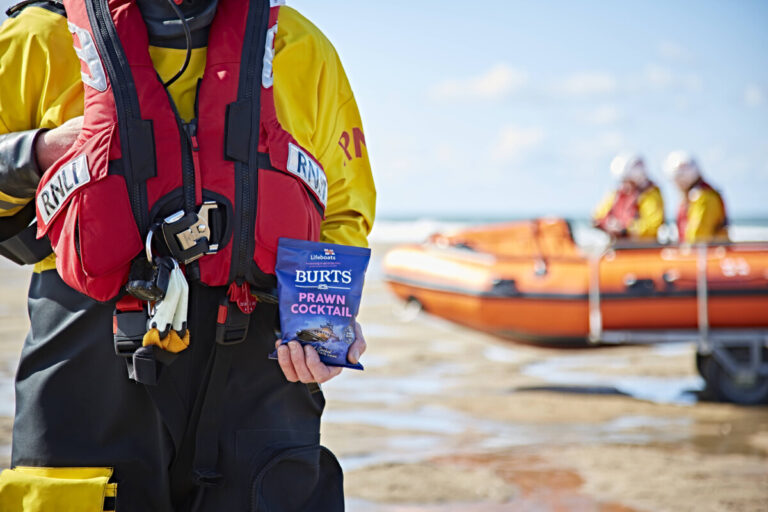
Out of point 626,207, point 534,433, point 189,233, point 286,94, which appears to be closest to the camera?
point 189,233

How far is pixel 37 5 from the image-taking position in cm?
168

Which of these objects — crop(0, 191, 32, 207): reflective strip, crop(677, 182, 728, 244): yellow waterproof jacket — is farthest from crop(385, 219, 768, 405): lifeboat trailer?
crop(0, 191, 32, 207): reflective strip

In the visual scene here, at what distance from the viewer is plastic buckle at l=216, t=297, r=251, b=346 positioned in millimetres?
1602

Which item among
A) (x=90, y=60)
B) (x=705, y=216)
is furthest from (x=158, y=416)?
(x=705, y=216)

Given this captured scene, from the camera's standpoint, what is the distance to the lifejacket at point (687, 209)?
26.6 ft

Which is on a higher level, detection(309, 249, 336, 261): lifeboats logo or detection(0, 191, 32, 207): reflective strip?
detection(0, 191, 32, 207): reflective strip

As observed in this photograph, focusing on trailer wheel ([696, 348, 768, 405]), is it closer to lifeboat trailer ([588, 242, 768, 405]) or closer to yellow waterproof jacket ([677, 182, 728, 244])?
lifeboat trailer ([588, 242, 768, 405])

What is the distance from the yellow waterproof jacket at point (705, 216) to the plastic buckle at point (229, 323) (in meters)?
6.97

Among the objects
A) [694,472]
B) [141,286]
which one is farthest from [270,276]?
[694,472]

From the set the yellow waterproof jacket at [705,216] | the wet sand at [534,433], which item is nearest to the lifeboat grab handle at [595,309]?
the wet sand at [534,433]

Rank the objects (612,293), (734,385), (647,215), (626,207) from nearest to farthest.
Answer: (734,385), (612,293), (647,215), (626,207)

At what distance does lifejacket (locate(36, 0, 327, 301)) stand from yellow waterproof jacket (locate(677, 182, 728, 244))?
22.9ft

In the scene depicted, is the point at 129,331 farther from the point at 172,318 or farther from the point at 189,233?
the point at 189,233

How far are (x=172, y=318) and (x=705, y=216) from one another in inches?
286
